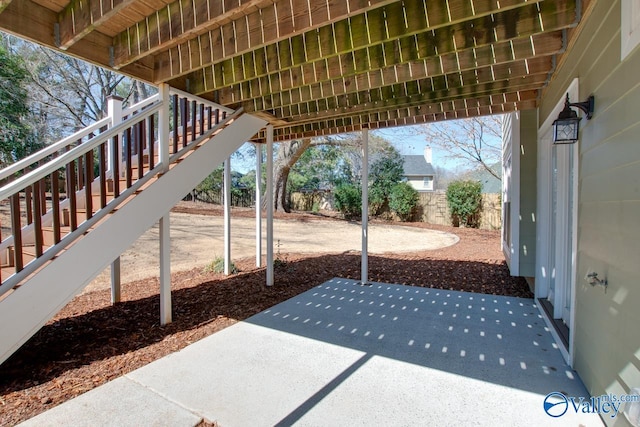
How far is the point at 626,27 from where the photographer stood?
1.57 metres

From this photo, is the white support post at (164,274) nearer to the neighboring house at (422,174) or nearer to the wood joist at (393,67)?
the wood joist at (393,67)

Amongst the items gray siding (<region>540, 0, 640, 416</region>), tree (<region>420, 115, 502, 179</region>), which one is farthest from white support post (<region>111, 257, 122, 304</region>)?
tree (<region>420, 115, 502, 179</region>)

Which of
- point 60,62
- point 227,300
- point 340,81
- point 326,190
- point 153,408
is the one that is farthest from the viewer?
point 326,190

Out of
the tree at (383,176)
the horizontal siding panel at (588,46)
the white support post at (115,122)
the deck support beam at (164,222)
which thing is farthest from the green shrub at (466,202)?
the white support post at (115,122)

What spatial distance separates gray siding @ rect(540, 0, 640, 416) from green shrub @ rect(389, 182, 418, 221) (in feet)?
40.7

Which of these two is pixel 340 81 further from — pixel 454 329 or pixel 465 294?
pixel 465 294

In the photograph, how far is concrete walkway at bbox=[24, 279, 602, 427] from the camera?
191 cm

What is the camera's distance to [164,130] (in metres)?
3.24

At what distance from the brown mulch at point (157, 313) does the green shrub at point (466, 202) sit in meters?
5.95

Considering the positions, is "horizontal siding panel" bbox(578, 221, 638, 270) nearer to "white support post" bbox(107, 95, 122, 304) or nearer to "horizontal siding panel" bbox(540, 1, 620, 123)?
"horizontal siding panel" bbox(540, 1, 620, 123)

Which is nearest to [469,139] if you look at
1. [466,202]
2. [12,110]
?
→ [466,202]

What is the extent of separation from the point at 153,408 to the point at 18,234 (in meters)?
1.53

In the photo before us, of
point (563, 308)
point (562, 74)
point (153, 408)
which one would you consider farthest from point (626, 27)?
point (153, 408)

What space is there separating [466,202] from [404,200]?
8.85 feet
